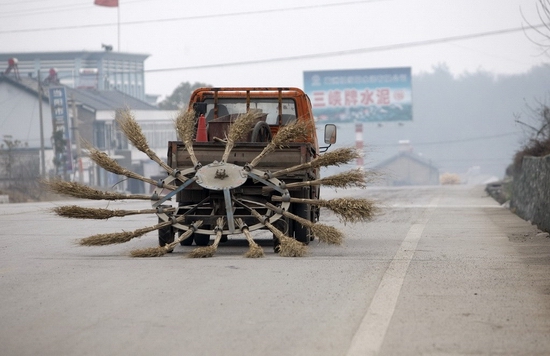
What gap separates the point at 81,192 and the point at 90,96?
67411 mm

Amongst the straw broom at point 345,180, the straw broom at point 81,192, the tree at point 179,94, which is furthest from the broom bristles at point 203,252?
the tree at point 179,94

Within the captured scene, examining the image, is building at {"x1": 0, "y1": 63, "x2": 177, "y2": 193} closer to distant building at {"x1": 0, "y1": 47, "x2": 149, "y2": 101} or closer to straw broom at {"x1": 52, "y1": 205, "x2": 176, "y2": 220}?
distant building at {"x1": 0, "y1": 47, "x2": 149, "y2": 101}

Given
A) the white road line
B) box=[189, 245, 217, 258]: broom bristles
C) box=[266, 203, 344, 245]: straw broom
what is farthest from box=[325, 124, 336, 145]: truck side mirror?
box=[189, 245, 217, 258]: broom bristles

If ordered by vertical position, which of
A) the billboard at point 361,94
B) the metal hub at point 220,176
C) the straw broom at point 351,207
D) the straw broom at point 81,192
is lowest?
the straw broom at point 351,207

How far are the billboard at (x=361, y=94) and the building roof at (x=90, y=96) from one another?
48.9 ft

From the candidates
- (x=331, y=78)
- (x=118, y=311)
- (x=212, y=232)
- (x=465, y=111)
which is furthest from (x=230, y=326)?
(x=465, y=111)

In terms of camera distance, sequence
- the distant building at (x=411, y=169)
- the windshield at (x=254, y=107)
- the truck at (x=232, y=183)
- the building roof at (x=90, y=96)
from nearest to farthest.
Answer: the truck at (x=232, y=183), the windshield at (x=254, y=107), the building roof at (x=90, y=96), the distant building at (x=411, y=169)

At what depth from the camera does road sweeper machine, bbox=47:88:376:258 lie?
13.6 metres

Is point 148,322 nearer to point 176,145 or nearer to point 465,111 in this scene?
point 176,145

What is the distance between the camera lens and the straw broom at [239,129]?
1384 cm

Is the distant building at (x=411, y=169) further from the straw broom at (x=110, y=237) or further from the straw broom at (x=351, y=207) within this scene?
the straw broom at (x=110, y=237)

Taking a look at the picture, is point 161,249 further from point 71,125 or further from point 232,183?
point 71,125

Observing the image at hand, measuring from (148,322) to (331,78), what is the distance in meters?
76.9

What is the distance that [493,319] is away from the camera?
7957 millimetres
